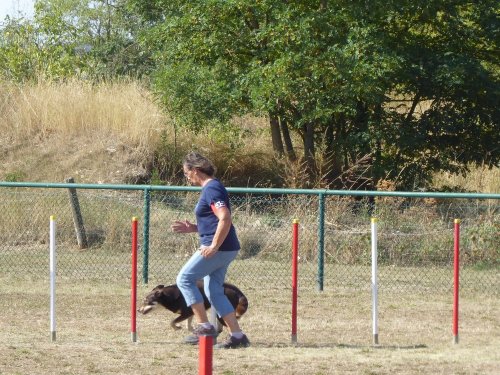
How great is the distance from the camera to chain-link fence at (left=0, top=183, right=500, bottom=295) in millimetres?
13992

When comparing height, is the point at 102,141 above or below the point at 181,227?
above

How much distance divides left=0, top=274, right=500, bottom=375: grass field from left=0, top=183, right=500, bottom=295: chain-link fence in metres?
0.56

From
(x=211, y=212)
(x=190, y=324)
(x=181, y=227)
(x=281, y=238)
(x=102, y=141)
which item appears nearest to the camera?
(x=211, y=212)

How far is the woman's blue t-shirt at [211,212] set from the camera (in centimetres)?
856

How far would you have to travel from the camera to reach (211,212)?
8.66m

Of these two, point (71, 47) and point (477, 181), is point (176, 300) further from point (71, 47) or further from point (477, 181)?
point (71, 47)

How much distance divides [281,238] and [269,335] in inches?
187

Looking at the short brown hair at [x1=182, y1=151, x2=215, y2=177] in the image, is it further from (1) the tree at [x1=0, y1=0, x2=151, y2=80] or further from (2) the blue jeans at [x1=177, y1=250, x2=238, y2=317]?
(1) the tree at [x1=0, y1=0, x2=151, y2=80]

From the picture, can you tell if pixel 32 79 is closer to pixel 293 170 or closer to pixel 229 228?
pixel 293 170

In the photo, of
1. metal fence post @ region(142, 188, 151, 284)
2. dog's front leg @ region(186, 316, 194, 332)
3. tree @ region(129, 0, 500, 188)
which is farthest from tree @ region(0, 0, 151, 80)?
dog's front leg @ region(186, 316, 194, 332)

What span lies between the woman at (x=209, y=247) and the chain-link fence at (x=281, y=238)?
4.25m

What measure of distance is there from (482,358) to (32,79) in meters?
18.1

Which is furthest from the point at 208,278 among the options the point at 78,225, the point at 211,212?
the point at 78,225

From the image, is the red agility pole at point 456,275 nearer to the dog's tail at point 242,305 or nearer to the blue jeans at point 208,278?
the dog's tail at point 242,305
